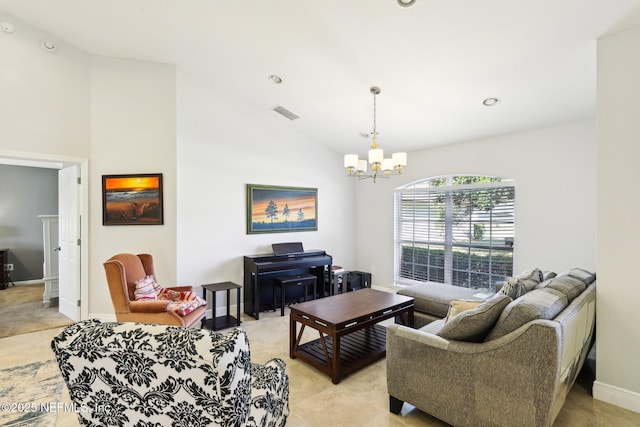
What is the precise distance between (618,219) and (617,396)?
1.32 metres

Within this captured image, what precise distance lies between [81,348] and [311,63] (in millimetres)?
3144

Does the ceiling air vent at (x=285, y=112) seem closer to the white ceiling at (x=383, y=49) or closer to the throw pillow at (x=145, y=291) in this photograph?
the white ceiling at (x=383, y=49)

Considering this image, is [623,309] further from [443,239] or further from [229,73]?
[229,73]

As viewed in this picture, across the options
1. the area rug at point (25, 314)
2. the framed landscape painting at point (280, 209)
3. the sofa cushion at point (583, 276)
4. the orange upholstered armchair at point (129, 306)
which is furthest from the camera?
the framed landscape painting at point (280, 209)

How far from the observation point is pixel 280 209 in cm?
513

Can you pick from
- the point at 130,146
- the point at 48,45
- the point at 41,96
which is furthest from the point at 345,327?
the point at 48,45

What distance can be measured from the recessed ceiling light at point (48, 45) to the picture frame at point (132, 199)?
1543mm

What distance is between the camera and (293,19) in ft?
9.13

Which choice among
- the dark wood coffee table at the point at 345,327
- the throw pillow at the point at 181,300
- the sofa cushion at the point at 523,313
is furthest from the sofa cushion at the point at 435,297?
the throw pillow at the point at 181,300

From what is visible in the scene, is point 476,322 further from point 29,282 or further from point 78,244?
point 29,282

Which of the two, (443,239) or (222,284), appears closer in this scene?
(222,284)

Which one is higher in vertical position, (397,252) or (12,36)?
(12,36)

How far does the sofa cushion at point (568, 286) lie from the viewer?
221 centimetres

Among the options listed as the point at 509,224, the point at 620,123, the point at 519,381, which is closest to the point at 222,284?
the point at 519,381
